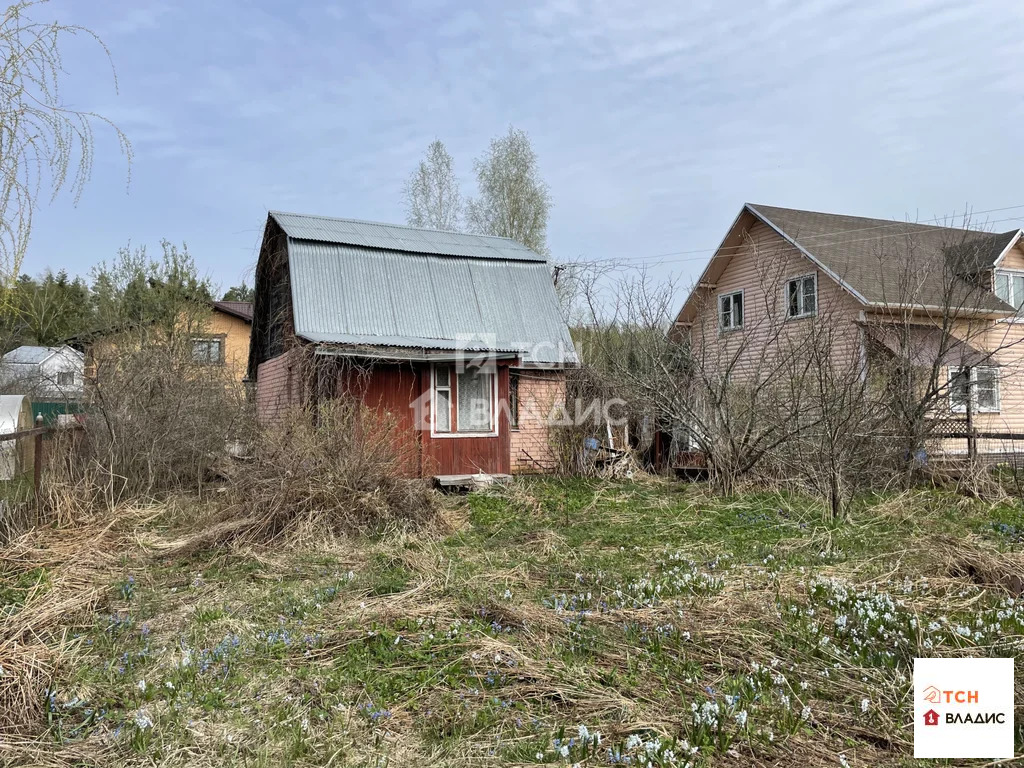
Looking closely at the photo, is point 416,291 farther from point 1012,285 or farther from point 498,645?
point 1012,285

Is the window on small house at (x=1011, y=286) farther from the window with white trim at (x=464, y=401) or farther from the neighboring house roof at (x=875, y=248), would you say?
the window with white trim at (x=464, y=401)

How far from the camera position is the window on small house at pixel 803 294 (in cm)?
2014

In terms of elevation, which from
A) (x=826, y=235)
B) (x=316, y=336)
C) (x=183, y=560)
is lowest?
(x=183, y=560)

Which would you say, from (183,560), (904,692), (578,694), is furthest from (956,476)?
(183,560)

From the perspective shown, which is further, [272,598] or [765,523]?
[765,523]

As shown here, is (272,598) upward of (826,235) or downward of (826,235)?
downward

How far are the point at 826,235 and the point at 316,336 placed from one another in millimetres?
15424

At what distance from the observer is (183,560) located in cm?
788

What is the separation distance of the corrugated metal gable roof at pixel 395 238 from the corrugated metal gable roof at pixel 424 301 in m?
0.15

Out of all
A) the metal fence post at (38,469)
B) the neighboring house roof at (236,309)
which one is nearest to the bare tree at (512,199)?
the neighboring house roof at (236,309)

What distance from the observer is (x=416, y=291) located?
1781 centimetres

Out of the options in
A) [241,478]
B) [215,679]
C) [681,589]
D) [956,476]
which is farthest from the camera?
[956,476]

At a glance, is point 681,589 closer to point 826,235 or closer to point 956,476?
point 956,476

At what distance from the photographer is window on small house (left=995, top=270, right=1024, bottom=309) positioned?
20.2 m
